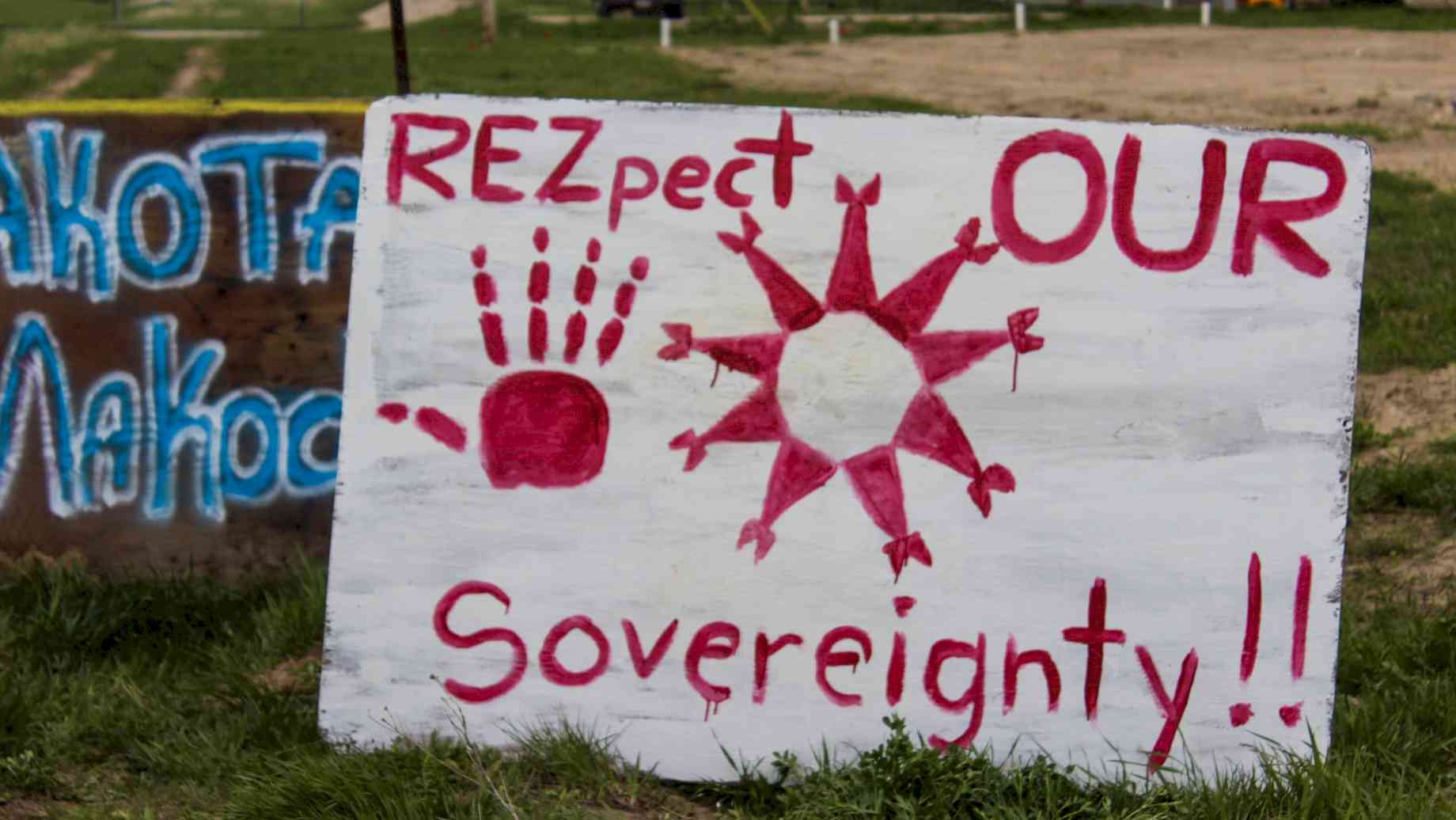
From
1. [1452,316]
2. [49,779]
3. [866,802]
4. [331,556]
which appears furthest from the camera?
[1452,316]

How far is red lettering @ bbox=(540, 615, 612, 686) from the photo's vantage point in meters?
2.96

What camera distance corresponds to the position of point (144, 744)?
10.7 feet

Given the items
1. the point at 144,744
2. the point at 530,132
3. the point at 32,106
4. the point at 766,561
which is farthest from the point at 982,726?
the point at 32,106

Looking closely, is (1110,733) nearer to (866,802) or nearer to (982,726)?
(982,726)

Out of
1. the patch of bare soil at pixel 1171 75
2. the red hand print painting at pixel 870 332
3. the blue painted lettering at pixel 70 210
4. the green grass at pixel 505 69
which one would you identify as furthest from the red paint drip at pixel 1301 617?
the green grass at pixel 505 69

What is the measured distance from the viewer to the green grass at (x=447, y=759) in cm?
280

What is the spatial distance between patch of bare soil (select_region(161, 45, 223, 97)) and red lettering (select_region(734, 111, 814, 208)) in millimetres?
18365

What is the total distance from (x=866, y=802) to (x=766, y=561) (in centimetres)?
44

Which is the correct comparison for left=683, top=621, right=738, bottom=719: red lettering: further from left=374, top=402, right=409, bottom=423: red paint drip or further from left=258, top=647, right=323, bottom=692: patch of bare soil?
left=258, top=647, right=323, bottom=692: patch of bare soil

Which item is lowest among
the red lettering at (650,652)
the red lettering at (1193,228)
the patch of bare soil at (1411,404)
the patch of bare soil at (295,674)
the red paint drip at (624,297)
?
the patch of bare soil at (295,674)

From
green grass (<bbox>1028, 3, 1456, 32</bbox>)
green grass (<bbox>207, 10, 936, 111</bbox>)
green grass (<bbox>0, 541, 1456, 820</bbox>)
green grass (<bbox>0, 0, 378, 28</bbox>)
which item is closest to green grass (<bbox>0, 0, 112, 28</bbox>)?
green grass (<bbox>0, 0, 378, 28</bbox>)

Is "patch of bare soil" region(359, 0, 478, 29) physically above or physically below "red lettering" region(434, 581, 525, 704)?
above

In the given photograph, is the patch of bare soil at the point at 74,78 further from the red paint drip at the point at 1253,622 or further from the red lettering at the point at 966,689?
the red paint drip at the point at 1253,622

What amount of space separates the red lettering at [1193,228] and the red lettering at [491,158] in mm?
1007
